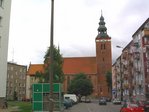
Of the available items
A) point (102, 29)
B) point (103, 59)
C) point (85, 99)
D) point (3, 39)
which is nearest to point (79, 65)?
point (103, 59)

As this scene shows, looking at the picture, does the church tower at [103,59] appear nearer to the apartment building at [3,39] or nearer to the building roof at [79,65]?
the building roof at [79,65]

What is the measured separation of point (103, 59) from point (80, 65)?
18.9 m

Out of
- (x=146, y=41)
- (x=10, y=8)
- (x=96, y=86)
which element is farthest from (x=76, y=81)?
(x=10, y=8)

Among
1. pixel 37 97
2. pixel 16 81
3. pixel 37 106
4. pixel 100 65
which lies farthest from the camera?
pixel 16 81

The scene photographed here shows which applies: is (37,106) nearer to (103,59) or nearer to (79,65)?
(103,59)

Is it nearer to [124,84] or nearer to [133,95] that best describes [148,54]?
[133,95]

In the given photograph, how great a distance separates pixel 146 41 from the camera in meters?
58.2

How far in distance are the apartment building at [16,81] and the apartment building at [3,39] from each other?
251ft

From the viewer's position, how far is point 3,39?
4291 cm

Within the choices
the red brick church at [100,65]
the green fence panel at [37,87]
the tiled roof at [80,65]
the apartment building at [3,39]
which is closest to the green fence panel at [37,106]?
the green fence panel at [37,87]

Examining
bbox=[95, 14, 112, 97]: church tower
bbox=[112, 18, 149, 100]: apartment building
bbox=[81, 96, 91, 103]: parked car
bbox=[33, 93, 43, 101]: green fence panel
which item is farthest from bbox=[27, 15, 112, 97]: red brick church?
bbox=[33, 93, 43, 101]: green fence panel

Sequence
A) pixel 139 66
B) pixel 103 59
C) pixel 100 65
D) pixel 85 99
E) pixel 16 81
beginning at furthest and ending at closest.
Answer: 1. pixel 16 81
2. pixel 100 65
3. pixel 103 59
4. pixel 85 99
5. pixel 139 66

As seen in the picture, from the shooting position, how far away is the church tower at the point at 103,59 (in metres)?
117

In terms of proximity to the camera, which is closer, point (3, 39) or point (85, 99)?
point (3, 39)
